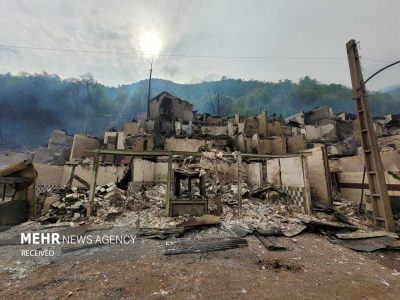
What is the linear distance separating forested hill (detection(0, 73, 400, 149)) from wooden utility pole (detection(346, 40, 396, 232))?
40.9 metres

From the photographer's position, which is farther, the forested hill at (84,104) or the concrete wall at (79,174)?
the forested hill at (84,104)

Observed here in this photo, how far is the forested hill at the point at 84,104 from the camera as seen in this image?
151 ft

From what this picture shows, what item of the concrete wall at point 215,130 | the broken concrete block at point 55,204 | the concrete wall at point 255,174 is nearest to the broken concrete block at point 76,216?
the broken concrete block at point 55,204

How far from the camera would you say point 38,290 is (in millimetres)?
3451

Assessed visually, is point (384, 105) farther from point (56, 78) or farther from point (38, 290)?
point (56, 78)

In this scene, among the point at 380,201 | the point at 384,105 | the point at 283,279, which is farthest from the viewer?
the point at 384,105

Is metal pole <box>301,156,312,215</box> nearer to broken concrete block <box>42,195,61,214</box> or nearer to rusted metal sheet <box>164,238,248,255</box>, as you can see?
rusted metal sheet <box>164,238,248,255</box>

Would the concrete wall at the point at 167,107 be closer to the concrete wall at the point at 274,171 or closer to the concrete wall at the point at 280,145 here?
the concrete wall at the point at 280,145

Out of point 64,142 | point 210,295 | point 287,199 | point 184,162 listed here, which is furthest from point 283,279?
point 64,142

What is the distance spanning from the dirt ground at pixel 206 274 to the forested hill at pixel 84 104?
149ft

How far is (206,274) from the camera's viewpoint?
3.97m

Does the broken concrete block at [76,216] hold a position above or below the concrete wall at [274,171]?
below

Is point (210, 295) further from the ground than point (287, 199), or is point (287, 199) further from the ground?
point (287, 199)

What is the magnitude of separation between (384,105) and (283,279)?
7289 centimetres
